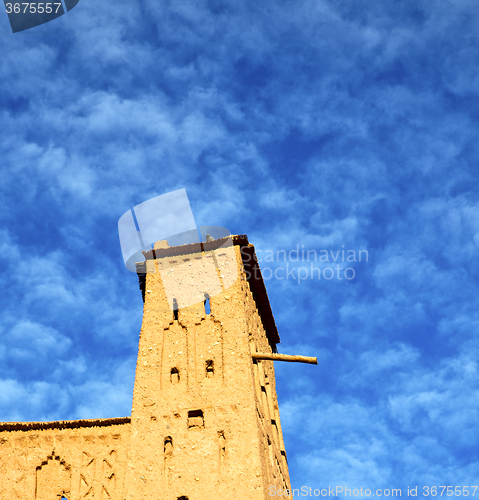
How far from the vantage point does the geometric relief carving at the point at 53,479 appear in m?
11.4

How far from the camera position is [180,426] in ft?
37.0

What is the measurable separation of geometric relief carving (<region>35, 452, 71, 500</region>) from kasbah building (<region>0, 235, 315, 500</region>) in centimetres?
2

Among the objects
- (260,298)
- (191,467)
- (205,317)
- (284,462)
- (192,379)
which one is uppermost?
(260,298)

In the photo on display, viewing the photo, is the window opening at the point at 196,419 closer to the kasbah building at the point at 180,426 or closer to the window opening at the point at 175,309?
the kasbah building at the point at 180,426

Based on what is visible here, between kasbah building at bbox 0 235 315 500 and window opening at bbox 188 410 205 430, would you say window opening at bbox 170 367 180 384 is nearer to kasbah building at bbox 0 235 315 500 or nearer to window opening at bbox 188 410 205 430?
kasbah building at bbox 0 235 315 500

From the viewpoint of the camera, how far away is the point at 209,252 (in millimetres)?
13977

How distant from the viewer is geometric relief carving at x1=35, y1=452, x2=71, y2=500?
1138cm

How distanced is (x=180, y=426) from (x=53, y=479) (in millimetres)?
2853

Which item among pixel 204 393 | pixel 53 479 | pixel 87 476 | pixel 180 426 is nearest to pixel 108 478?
pixel 87 476

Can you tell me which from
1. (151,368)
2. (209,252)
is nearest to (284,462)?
(151,368)

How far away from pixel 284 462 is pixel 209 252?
17.6 feet

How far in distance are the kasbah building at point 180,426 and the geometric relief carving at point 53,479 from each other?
0.8 inches

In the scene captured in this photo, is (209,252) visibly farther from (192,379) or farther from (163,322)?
(192,379)

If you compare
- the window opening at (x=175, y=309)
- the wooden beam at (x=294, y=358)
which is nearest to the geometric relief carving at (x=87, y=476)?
the window opening at (x=175, y=309)
